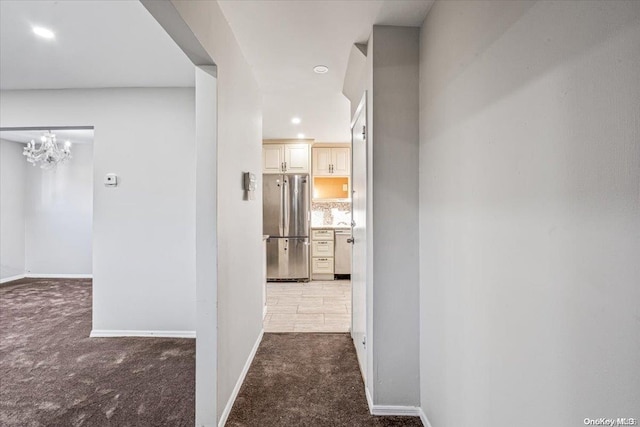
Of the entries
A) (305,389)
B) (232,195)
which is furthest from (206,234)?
(305,389)

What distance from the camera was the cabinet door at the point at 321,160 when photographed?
5945mm

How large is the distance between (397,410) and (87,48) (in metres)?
3.40

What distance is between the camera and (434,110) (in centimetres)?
172

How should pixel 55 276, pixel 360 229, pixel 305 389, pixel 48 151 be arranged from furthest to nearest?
pixel 55 276 → pixel 48 151 → pixel 360 229 → pixel 305 389

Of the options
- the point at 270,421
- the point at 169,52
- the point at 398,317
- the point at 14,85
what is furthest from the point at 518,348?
the point at 14,85

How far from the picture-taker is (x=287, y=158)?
5.66m

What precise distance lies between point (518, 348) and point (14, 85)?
455 centimetres

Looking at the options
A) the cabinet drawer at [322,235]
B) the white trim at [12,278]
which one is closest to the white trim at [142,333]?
the cabinet drawer at [322,235]

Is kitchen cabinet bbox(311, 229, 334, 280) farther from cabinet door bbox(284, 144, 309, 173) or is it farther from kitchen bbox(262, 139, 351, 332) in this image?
cabinet door bbox(284, 144, 309, 173)

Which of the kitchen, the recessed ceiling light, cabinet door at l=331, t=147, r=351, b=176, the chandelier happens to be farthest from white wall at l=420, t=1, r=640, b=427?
the chandelier

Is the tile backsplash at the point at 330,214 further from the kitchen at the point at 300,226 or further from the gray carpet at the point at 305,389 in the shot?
the gray carpet at the point at 305,389

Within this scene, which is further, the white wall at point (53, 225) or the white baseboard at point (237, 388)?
the white wall at point (53, 225)

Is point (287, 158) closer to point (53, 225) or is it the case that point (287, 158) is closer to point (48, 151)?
point (48, 151)

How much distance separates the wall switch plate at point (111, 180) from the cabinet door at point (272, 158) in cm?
269
